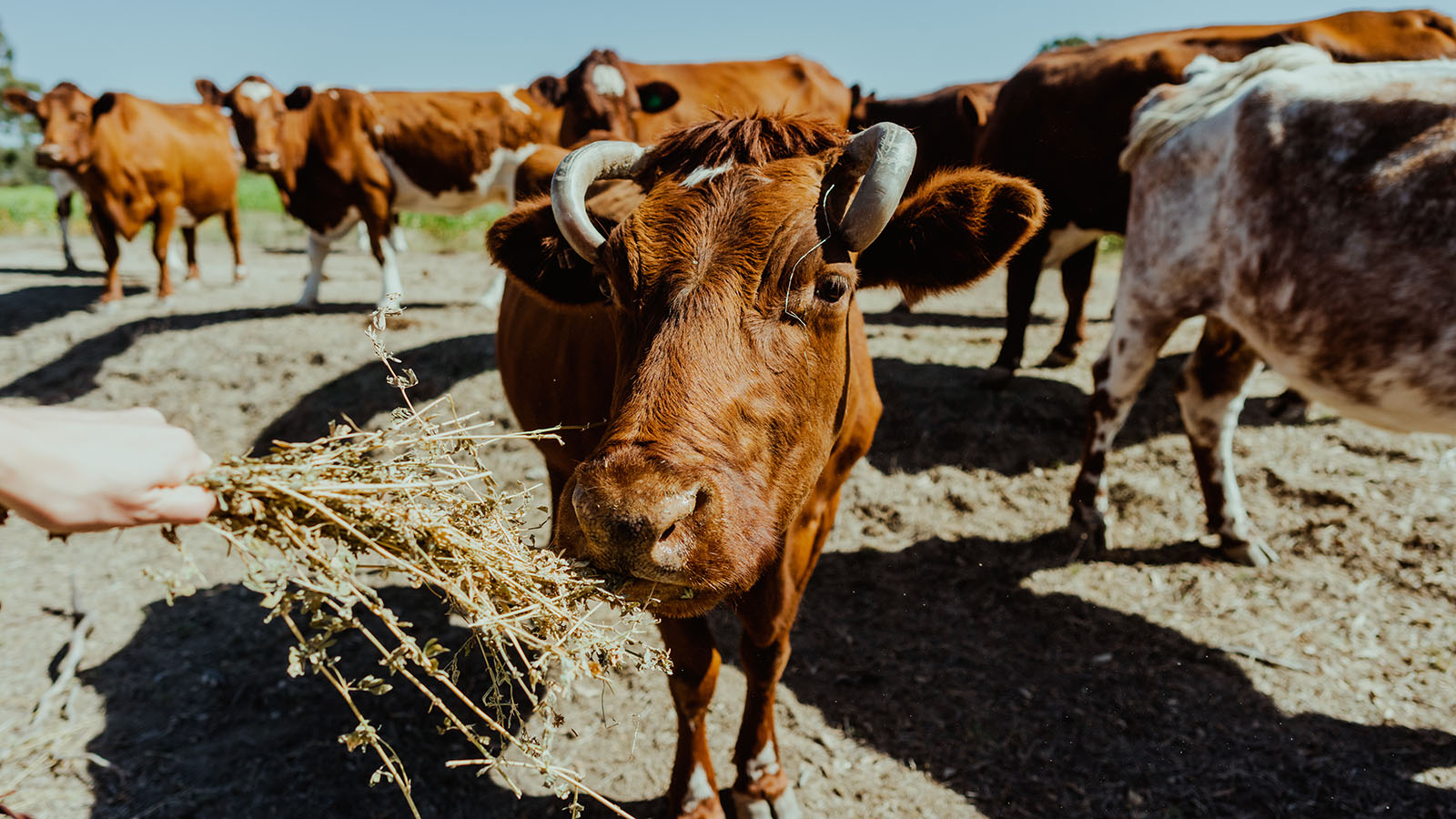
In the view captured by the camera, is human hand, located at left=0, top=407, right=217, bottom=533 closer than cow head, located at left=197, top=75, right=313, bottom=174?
Yes

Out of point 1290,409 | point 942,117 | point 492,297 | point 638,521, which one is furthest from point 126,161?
point 1290,409

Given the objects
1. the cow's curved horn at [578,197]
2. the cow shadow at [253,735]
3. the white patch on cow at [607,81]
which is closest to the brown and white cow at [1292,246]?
the cow's curved horn at [578,197]

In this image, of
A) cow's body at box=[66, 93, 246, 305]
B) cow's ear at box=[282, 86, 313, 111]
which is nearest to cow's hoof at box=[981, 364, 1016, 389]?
cow's ear at box=[282, 86, 313, 111]

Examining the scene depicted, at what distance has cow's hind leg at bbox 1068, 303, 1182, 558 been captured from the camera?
14.4 feet

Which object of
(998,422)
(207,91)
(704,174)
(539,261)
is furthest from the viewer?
(207,91)

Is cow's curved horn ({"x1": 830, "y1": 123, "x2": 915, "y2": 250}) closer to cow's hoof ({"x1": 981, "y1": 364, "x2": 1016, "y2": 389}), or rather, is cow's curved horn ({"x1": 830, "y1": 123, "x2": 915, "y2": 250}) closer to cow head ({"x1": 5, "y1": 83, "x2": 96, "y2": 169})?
cow's hoof ({"x1": 981, "y1": 364, "x2": 1016, "y2": 389})

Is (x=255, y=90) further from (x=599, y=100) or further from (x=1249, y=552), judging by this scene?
(x=1249, y=552)

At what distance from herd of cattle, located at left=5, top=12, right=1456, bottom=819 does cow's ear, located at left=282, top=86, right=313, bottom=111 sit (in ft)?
16.5

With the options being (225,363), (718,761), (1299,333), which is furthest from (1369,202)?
(225,363)

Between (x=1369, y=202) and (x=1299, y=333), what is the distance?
1.98 feet

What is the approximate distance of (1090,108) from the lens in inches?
231

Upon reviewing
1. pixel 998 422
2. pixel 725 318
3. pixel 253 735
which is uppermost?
pixel 725 318

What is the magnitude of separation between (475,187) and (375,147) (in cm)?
123

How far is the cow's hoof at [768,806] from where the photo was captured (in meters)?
2.99
